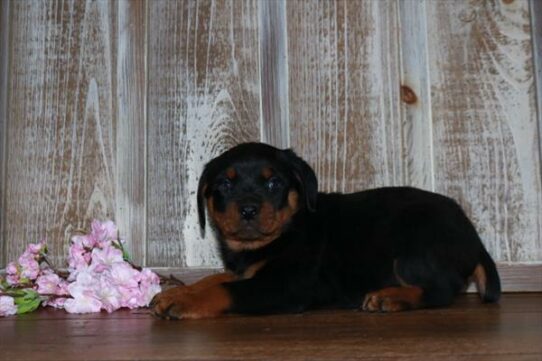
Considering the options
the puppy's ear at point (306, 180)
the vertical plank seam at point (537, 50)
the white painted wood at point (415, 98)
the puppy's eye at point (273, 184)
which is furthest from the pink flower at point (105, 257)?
the vertical plank seam at point (537, 50)

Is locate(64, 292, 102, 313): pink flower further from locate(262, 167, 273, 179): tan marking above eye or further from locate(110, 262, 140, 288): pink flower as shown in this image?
locate(262, 167, 273, 179): tan marking above eye

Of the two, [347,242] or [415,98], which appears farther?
[415,98]

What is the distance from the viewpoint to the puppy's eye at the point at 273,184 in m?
3.16

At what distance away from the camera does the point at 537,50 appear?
12.2 feet

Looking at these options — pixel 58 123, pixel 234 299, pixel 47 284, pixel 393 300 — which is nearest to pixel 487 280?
pixel 393 300

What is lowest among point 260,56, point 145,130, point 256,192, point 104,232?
point 104,232

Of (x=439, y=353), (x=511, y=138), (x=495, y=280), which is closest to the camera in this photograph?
(x=439, y=353)

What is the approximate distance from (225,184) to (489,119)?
4.85 feet

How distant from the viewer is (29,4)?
12.6 feet

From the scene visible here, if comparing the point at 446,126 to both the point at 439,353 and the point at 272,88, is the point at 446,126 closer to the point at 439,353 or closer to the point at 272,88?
the point at 272,88

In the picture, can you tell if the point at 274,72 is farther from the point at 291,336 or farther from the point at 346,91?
the point at 291,336

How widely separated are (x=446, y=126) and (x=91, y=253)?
1.87m

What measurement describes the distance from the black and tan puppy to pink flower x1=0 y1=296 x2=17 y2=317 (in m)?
0.78

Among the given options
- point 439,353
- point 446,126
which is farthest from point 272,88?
point 439,353
